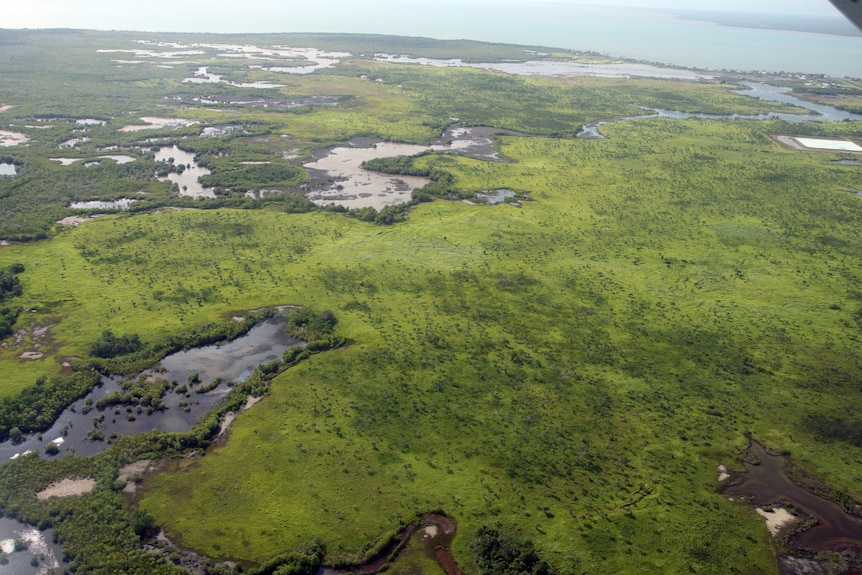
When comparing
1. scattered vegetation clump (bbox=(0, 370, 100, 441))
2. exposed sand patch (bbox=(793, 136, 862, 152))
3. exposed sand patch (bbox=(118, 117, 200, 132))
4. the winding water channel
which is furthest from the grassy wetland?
the winding water channel

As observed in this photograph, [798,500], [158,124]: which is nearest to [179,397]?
[798,500]

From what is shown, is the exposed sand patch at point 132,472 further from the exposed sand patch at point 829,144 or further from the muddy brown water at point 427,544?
the exposed sand patch at point 829,144

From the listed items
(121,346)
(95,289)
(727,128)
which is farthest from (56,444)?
(727,128)

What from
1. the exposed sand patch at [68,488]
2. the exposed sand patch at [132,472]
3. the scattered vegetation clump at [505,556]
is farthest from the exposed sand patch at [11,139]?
the scattered vegetation clump at [505,556]

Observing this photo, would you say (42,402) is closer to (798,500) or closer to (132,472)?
(132,472)

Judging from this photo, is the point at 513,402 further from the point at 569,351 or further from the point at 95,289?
the point at 95,289
